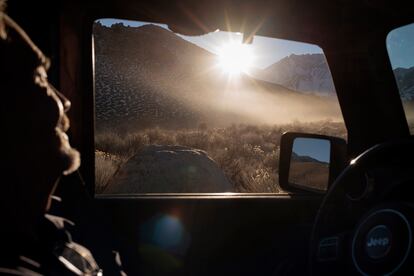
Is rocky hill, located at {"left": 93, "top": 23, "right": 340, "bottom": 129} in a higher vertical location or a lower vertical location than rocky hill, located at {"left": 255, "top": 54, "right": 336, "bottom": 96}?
lower

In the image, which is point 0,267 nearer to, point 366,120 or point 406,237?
point 406,237

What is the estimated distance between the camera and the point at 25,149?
1377 mm

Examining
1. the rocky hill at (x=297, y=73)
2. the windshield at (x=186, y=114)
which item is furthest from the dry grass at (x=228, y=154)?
the rocky hill at (x=297, y=73)

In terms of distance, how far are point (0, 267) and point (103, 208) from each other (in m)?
2.17

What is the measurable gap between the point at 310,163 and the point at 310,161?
0.9 inches

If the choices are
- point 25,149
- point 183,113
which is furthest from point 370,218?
point 183,113

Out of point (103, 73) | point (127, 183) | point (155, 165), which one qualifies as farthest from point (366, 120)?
point (103, 73)

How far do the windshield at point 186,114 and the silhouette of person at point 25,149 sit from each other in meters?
2.57

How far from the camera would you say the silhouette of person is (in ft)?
4.40

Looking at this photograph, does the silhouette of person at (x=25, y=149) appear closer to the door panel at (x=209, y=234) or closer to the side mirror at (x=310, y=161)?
the door panel at (x=209, y=234)

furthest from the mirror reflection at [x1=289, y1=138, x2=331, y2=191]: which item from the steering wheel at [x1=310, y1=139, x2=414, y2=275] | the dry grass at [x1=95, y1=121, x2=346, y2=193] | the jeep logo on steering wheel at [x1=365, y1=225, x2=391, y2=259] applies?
the dry grass at [x1=95, y1=121, x2=346, y2=193]

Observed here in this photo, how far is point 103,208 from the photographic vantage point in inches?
134

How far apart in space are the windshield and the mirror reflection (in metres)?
0.83

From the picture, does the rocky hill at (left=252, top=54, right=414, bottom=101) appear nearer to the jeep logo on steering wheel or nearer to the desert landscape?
the desert landscape
